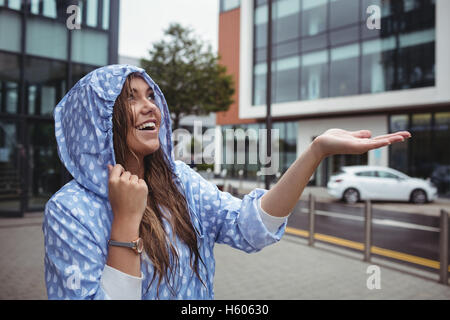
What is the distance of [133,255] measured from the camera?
103 cm

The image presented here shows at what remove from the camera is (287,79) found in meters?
21.1

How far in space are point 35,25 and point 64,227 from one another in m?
9.56

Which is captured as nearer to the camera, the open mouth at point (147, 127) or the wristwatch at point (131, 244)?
the wristwatch at point (131, 244)

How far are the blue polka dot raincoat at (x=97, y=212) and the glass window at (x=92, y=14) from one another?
811 centimetres

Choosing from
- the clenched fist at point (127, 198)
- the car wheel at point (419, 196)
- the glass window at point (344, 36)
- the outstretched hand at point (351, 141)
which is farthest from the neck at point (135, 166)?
the glass window at point (344, 36)

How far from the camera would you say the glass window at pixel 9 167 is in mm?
9320

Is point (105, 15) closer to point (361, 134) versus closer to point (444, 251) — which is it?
point (444, 251)

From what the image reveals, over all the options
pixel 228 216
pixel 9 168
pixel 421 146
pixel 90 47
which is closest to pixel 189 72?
pixel 90 47

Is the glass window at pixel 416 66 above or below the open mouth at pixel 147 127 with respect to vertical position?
above

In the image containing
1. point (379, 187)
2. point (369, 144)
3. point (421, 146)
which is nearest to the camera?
point (369, 144)

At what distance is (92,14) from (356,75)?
1353 cm

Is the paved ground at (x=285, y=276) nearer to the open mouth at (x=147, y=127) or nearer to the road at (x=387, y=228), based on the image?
the road at (x=387, y=228)

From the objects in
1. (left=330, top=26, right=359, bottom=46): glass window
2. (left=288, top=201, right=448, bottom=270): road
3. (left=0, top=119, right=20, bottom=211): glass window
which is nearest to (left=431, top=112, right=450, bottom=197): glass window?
(left=330, top=26, right=359, bottom=46): glass window
